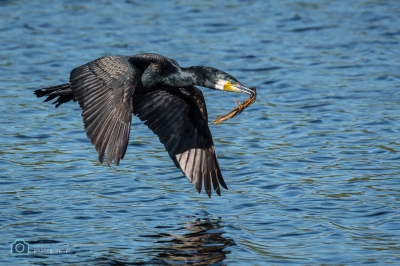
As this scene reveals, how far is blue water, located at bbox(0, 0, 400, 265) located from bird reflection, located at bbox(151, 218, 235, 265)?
0.02 m

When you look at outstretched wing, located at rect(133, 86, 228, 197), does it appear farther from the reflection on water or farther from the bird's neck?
the reflection on water

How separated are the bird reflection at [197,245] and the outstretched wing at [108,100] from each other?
3.00ft

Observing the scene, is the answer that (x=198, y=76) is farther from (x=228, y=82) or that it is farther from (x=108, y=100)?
(x=108, y=100)

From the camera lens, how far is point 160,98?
378 inches

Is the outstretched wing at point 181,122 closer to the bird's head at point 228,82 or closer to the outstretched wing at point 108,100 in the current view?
the bird's head at point 228,82

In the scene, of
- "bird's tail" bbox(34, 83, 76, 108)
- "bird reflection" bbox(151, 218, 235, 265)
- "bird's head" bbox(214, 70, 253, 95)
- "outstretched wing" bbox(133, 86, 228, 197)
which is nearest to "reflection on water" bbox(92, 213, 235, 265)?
"bird reflection" bbox(151, 218, 235, 265)

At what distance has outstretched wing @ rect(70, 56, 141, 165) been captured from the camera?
7.80 m

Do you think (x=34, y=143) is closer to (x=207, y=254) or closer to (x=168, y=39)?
(x=207, y=254)

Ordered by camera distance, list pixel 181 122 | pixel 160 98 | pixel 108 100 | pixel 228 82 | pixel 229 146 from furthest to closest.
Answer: pixel 229 146 → pixel 160 98 → pixel 181 122 → pixel 228 82 → pixel 108 100

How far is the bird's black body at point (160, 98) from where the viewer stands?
8250 millimetres

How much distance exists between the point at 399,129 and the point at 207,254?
4800 millimetres

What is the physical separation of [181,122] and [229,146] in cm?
169

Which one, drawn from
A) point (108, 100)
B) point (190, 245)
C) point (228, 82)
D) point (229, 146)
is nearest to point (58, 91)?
point (108, 100)

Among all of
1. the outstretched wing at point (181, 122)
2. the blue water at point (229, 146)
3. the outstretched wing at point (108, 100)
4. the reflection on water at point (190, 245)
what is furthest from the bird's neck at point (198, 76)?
the reflection on water at point (190, 245)
